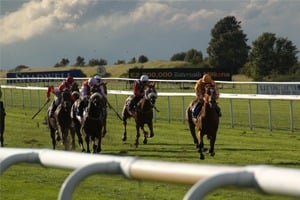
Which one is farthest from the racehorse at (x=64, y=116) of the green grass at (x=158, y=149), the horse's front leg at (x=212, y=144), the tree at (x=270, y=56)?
the tree at (x=270, y=56)

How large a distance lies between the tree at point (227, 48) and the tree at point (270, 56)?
865 centimetres

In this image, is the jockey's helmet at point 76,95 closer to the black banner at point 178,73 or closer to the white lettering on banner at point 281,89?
the white lettering on banner at point 281,89

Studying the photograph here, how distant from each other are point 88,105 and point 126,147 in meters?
2.07

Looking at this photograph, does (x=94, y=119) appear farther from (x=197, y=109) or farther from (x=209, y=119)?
(x=209, y=119)

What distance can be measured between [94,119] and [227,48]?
237ft

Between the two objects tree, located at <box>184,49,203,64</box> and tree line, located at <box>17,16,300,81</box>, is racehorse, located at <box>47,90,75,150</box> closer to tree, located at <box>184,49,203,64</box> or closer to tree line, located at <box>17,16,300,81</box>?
tree line, located at <box>17,16,300,81</box>

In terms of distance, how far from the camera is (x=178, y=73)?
51344 millimetres

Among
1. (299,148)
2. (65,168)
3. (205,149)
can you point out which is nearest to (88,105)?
(205,149)

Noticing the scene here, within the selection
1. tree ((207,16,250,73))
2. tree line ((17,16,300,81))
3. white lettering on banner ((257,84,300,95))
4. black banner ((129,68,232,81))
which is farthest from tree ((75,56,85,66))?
white lettering on banner ((257,84,300,95))

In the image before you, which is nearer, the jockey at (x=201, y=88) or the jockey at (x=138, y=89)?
the jockey at (x=201, y=88)

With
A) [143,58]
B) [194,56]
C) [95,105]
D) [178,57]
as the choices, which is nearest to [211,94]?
[95,105]

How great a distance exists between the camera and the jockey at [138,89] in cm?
1591

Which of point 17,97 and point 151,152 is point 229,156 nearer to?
point 151,152

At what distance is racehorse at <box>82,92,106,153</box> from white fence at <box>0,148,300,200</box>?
1083 centimetres
